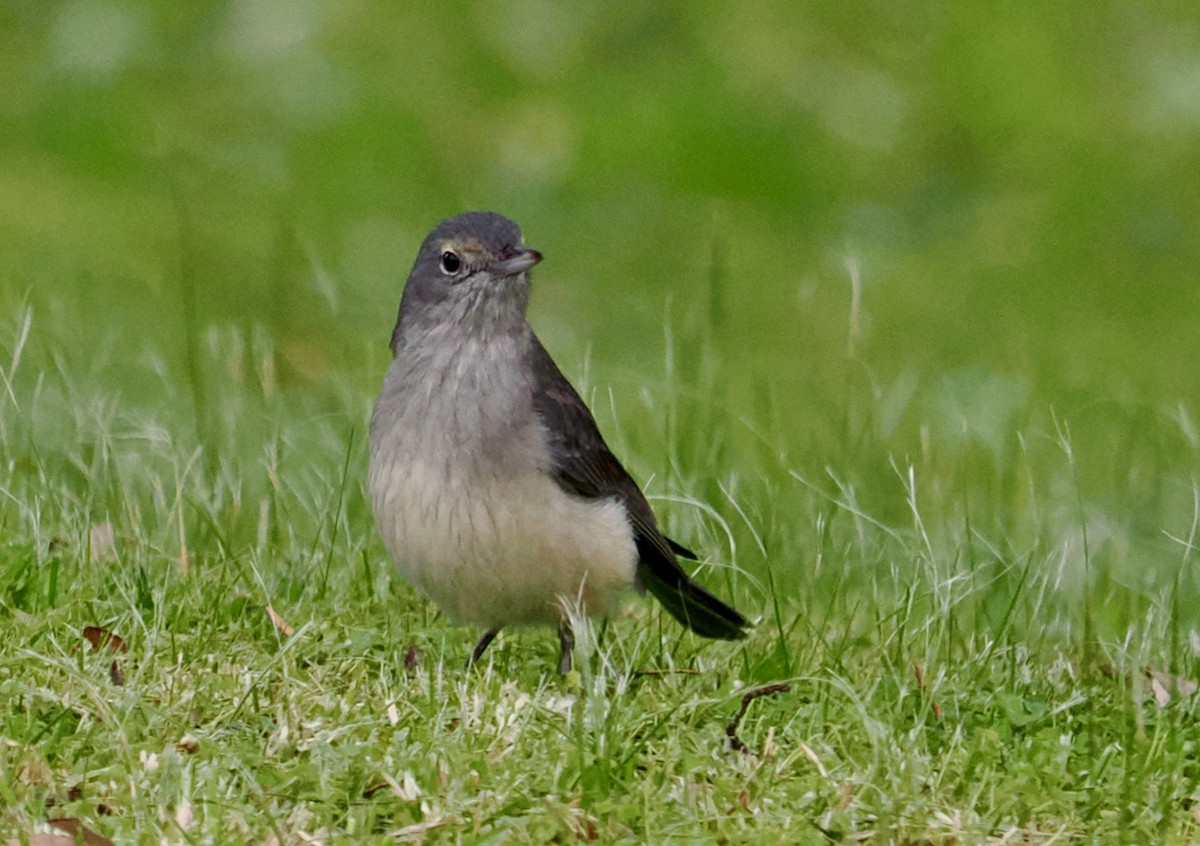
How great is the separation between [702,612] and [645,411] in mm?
3115

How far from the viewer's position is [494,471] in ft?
18.5

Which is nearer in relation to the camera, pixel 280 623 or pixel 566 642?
pixel 280 623

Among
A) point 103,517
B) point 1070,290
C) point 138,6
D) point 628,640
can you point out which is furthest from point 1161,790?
point 138,6

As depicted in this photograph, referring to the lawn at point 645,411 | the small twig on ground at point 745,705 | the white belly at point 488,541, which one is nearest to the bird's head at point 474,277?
the white belly at point 488,541

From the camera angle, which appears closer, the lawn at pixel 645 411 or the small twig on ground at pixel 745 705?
the lawn at pixel 645 411

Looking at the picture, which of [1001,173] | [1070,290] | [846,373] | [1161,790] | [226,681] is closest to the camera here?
[1161,790]

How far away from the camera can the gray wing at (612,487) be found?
19.3ft

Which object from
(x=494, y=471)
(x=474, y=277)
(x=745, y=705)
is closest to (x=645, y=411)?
(x=474, y=277)

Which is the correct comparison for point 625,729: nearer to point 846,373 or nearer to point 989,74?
point 846,373

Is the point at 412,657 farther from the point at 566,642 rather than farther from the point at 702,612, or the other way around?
the point at 702,612

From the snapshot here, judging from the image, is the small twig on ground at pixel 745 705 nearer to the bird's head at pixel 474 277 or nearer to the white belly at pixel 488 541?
the white belly at pixel 488 541

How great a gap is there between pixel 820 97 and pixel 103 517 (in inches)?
308

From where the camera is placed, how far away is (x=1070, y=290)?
39.7 feet

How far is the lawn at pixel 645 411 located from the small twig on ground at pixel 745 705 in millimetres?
13
